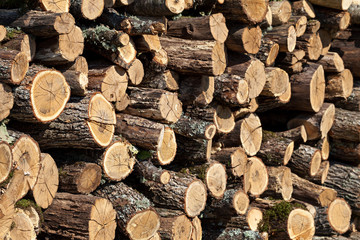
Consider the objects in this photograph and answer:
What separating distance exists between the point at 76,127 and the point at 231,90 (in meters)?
1.84

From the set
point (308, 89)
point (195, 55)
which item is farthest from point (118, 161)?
point (308, 89)

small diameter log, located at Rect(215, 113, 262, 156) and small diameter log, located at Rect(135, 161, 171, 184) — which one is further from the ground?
small diameter log, located at Rect(215, 113, 262, 156)

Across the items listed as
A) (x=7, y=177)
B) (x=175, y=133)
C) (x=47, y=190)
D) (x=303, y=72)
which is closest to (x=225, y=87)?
(x=175, y=133)

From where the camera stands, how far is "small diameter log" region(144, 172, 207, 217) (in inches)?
195

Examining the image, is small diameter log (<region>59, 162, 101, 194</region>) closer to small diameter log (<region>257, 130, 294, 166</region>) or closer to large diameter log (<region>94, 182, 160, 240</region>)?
large diameter log (<region>94, 182, 160, 240</region>)

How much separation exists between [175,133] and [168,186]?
0.66 metres

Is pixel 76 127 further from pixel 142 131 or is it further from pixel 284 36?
pixel 284 36

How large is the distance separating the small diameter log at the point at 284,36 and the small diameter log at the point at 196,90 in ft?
3.73

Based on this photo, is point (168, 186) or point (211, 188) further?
point (211, 188)

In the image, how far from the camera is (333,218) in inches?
253

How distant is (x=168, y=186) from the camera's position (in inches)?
196

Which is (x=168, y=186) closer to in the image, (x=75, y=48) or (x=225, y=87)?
(x=225, y=87)

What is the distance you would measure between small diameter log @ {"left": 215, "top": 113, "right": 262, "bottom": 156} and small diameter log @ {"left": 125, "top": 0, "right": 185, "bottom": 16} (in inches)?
63.9

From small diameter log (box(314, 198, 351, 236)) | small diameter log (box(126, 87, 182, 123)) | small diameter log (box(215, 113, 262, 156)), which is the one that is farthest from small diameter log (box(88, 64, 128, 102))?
small diameter log (box(314, 198, 351, 236))
